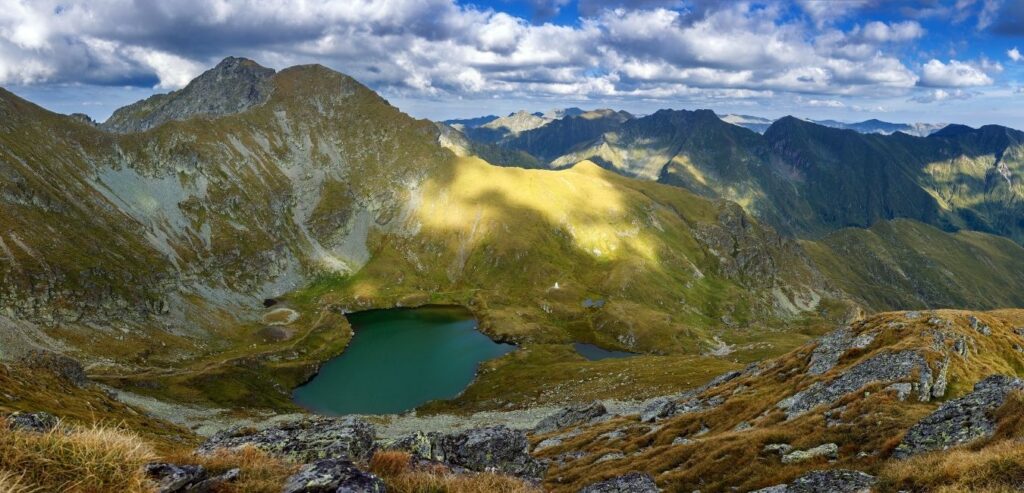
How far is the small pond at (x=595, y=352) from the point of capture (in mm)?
180875

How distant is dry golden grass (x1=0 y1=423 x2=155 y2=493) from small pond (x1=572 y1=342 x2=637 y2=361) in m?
173

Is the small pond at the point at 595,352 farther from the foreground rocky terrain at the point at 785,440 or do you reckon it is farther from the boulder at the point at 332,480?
the boulder at the point at 332,480

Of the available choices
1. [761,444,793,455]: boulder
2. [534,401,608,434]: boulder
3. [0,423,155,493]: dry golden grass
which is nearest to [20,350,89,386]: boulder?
[534,401,608,434]: boulder

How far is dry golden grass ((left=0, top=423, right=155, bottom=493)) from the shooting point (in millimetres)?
9289

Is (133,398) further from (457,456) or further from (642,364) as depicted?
(642,364)

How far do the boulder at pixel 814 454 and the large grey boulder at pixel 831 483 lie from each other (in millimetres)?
4418

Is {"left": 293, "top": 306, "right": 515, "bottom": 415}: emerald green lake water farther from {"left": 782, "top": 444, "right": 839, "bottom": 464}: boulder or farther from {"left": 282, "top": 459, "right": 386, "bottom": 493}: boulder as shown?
{"left": 282, "top": 459, "right": 386, "bottom": 493}: boulder

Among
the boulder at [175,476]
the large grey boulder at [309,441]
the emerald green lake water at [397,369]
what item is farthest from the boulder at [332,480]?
the emerald green lake water at [397,369]

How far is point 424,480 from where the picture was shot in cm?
1526

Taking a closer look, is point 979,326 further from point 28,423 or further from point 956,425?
point 28,423

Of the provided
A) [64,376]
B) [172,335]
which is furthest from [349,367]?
[64,376]

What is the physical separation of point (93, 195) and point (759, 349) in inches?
9482

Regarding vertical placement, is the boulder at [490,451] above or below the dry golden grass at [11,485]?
below

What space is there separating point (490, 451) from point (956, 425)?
22.6 metres
